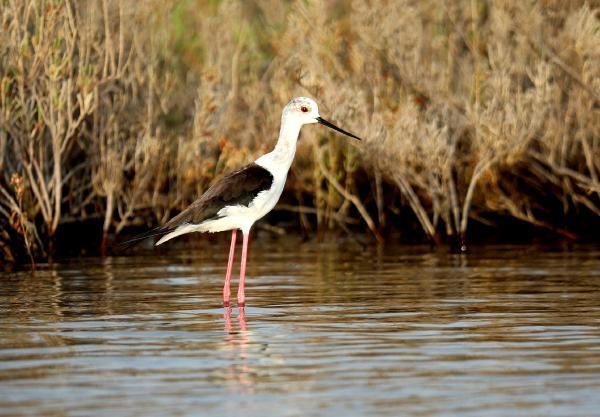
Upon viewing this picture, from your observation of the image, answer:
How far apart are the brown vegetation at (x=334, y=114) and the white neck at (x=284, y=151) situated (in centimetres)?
339

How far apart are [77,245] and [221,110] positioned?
241cm

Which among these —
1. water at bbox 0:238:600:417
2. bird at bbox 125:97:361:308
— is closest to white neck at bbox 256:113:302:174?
bird at bbox 125:97:361:308

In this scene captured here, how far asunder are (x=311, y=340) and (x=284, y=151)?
288 centimetres

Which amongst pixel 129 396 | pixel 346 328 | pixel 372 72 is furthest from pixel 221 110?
pixel 129 396

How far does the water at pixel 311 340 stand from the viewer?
604cm

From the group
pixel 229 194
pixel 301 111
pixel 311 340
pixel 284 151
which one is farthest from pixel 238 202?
pixel 311 340

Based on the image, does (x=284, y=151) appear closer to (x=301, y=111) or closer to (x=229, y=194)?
(x=301, y=111)

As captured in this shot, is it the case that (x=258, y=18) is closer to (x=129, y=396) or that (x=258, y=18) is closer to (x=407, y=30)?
(x=407, y=30)

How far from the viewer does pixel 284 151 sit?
10539 millimetres

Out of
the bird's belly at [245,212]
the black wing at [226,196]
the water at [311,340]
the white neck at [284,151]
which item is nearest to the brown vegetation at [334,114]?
the water at [311,340]

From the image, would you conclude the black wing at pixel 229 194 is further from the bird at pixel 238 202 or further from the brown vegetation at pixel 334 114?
the brown vegetation at pixel 334 114

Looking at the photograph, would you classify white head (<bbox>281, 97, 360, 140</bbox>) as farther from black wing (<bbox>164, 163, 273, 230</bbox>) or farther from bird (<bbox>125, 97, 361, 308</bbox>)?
black wing (<bbox>164, 163, 273, 230</bbox>)

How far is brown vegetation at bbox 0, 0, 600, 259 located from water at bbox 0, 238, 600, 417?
1.68m

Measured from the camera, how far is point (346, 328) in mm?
8453
